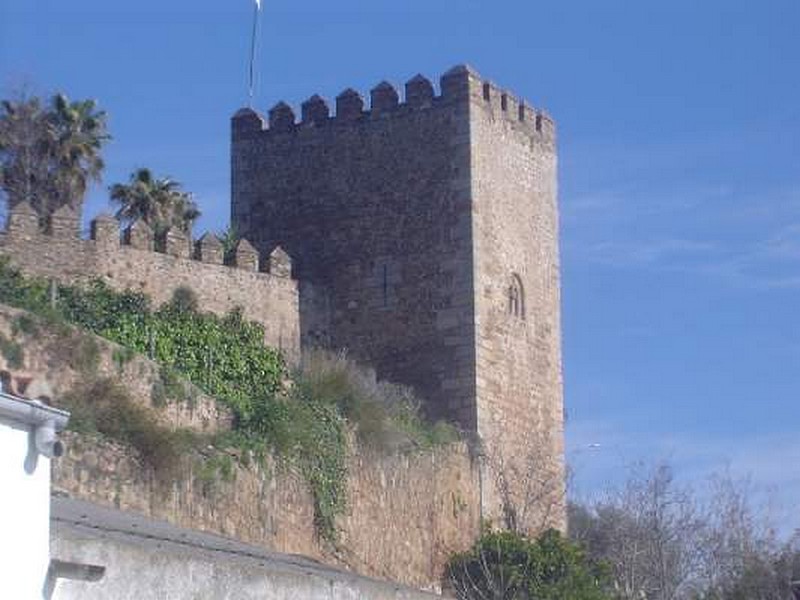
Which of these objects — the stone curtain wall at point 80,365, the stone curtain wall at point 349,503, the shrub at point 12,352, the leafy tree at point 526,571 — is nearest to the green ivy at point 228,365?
the stone curtain wall at point 80,365

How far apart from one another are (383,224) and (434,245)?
1.14m

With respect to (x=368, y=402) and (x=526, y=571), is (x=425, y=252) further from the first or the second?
(x=526, y=571)

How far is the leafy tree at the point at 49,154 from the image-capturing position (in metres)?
39.1

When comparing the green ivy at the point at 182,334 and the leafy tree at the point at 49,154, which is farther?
the leafy tree at the point at 49,154

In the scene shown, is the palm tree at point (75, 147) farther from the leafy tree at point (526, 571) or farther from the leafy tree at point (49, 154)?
the leafy tree at point (526, 571)

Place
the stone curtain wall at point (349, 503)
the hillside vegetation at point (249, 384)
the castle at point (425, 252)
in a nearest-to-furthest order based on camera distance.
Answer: the stone curtain wall at point (349, 503) < the hillside vegetation at point (249, 384) < the castle at point (425, 252)

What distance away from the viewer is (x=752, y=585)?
35.6m

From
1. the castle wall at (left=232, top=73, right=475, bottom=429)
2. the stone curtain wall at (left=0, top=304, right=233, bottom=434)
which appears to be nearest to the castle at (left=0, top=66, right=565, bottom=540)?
the castle wall at (left=232, top=73, right=475, bottom=429)

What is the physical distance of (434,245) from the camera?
37594 mm

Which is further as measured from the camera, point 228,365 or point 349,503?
point 228,365

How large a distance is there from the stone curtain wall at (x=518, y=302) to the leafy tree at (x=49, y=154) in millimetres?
7406

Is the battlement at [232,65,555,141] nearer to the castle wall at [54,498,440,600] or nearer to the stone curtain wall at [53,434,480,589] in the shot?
the stone curtain wall at [53,434,480,589]

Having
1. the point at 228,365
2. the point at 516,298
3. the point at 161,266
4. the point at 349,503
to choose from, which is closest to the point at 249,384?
the point at 228,365

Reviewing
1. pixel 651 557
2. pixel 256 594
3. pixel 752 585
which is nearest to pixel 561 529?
pixel 651 557
